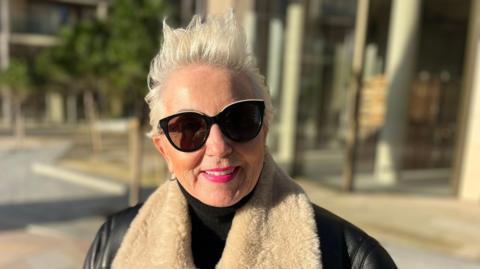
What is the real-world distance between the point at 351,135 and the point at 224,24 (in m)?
6.87

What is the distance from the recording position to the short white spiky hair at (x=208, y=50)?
126 cm

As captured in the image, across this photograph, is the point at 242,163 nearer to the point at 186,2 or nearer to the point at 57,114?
the point at 186,2

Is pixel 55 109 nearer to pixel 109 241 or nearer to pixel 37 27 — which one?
pixel 37 27

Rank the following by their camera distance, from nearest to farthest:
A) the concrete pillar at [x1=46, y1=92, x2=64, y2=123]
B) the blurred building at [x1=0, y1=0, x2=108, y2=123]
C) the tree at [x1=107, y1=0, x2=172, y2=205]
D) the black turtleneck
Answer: the black turtleneck, the tree at [x1=107, y1=0, x2=172, y2=205], the blurred building at [x1=0, y1=0, x2=108, y2=123], the concrete pillar at [x1=46, y1=92, x2=64, y2=123]

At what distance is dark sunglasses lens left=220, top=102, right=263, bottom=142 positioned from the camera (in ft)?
4.07

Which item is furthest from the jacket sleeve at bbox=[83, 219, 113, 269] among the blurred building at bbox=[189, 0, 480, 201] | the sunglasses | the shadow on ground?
the blurred building at bbox=[189, 0, 480, 201]

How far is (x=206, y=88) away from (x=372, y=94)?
336 inches

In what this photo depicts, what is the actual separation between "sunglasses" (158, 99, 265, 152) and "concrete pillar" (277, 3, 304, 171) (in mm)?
8202

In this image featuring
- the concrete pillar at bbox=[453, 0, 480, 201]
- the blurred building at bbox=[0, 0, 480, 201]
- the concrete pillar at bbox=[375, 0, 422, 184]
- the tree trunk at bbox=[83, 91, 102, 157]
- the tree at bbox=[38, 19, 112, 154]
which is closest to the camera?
the concrete pillar at bbox=[453, 0, 480, 201]

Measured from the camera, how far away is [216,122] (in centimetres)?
124

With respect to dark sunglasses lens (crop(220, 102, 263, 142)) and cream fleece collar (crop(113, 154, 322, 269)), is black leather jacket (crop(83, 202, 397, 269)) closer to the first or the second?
cream fleece collar (crop(113, 154, 322, 269))

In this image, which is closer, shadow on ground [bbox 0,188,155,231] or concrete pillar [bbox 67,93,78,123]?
shadow on ground [bbox 0,188,155,231]

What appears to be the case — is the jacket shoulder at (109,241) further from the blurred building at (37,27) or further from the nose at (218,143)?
the blurred building at (37,27)

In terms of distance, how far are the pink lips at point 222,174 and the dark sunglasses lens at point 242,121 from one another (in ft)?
0.30
